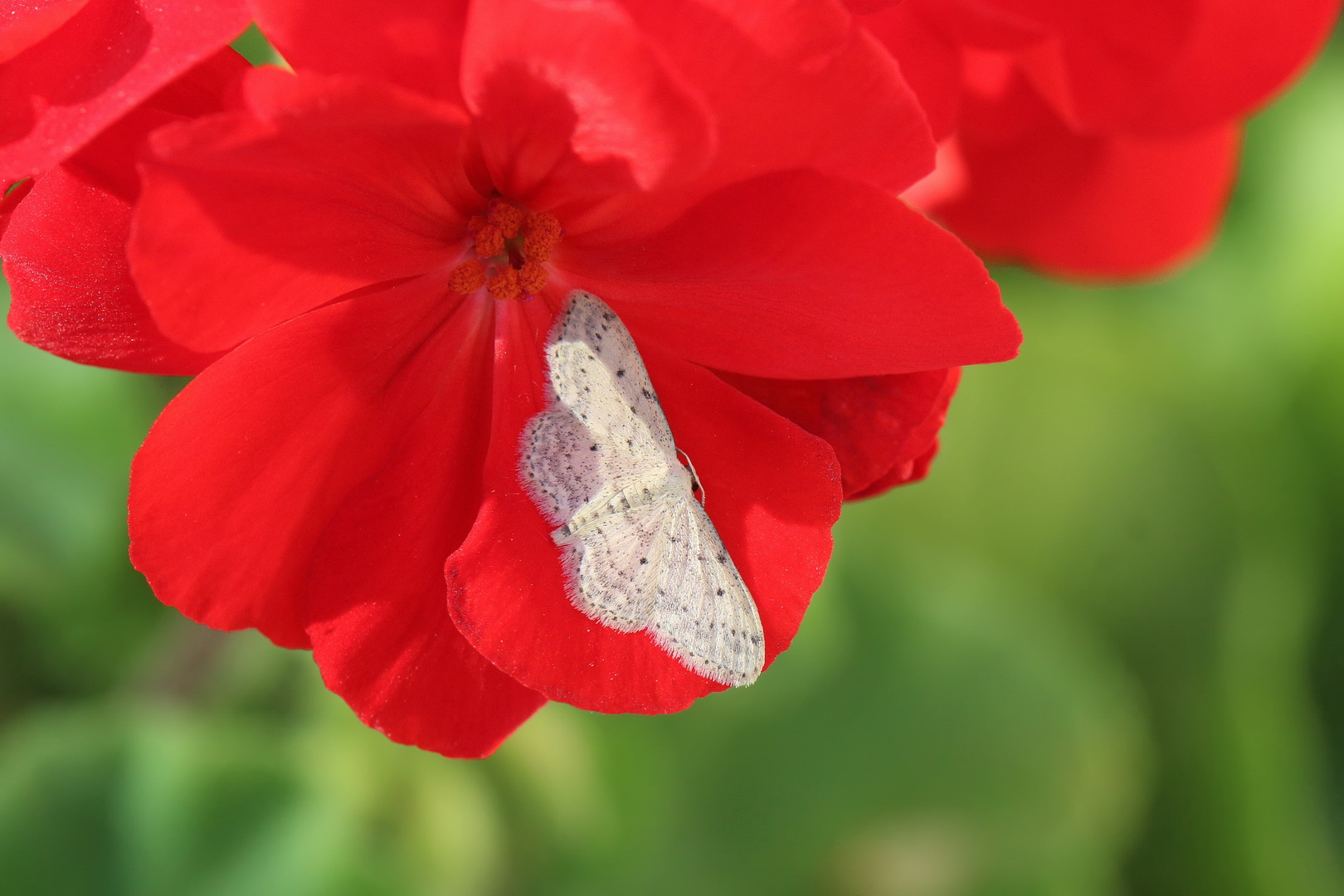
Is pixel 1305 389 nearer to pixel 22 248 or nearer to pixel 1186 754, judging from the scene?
pixel 1186 754

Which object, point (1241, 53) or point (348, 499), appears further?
point (1241, 53)

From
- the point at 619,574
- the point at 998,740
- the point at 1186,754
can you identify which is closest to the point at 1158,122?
the point at 619,574

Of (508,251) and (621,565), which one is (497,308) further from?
(621,565)

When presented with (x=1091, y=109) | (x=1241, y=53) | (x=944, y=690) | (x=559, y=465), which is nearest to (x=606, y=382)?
(x=559, y=465)

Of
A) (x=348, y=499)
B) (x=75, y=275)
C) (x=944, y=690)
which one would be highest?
(x=75, y=275)

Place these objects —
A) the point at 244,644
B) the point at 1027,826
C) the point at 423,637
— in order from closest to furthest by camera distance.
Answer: the point at 423,637 → the point at 244,644 → the point at 1027,826

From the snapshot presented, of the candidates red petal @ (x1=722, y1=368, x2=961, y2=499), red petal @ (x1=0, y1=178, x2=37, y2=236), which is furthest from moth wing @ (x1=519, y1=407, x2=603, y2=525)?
red petal @ (x1=0, y1=178, x2=37, y2=236)
